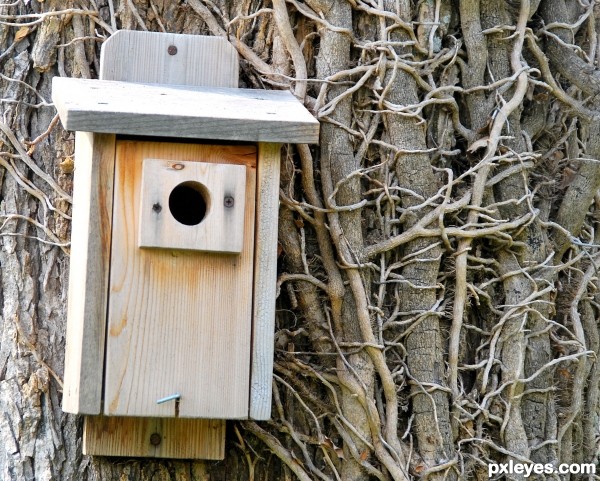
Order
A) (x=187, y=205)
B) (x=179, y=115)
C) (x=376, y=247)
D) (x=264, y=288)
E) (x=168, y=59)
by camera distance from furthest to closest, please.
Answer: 1. (x=376, y=247)
2. (x=168, y=59)
3. (x=187, y=205)
4. (x=264, y=288)
5. (x=179, y=115)

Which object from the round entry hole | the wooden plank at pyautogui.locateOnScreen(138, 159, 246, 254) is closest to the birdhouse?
the wooden plank at pyautogui.locateOnScreen(138, 159, 246, 254)

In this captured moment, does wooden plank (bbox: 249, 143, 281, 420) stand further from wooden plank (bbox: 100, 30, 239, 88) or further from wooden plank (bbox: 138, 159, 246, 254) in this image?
wooden plank (bbox: 100, 30, 239, 88)

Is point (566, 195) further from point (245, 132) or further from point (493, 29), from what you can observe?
point (245, 132)

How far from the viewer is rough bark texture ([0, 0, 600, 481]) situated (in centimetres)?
281

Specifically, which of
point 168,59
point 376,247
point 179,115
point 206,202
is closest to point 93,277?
point 206,202

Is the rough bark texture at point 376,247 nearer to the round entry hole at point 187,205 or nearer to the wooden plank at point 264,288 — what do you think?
the round entry hole at point 187,205

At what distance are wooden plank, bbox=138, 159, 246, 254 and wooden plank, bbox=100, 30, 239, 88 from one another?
49 centimetres

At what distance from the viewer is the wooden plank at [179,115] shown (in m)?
2.30

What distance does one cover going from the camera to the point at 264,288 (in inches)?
95.2

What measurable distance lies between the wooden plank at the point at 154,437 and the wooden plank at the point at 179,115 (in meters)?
0.78

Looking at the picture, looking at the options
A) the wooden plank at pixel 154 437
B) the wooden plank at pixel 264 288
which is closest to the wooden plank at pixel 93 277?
the wooden plank at pixel 154 437

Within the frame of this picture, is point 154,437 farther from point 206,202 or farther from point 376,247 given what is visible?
point 376,247

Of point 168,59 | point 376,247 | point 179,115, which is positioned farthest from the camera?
point 376,247

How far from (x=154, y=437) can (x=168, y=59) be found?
1.01 metres
